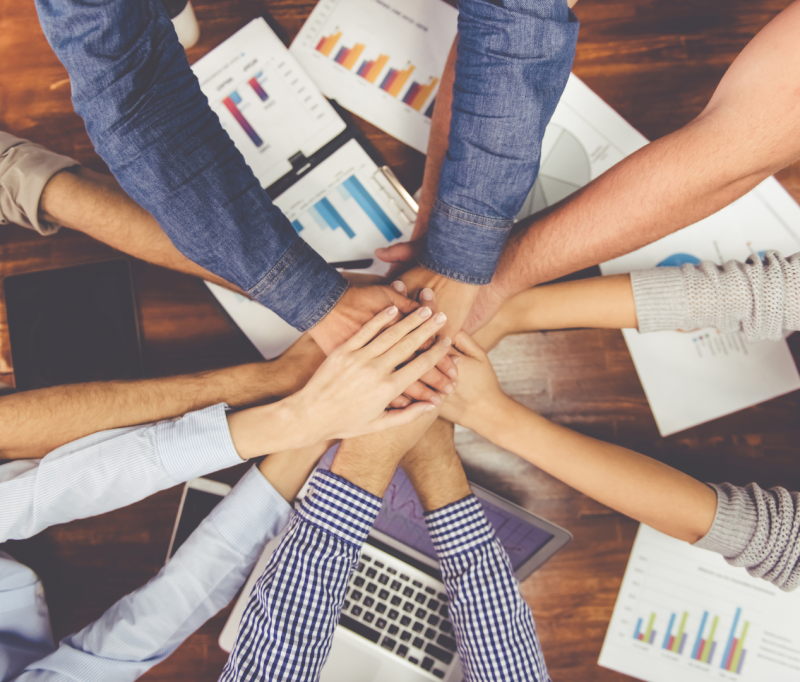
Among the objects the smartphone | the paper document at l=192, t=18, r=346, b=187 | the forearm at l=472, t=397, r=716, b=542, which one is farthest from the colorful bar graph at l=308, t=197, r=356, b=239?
the smartphone

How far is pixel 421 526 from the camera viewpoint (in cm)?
88

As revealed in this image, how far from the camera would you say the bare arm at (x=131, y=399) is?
0.80 m

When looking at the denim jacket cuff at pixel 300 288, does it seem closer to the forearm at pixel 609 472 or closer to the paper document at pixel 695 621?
the forearm at pixel 609 472

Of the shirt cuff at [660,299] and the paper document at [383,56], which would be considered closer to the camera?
the shirt cuff at [660,299]

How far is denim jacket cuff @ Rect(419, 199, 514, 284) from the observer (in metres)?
0.74

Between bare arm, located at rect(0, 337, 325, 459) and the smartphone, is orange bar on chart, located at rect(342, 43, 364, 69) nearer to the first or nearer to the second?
bare arm, located at rect(0, 337, 325, 459)

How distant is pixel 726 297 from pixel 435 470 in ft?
1.95

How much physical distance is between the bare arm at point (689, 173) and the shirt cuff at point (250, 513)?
59 cm

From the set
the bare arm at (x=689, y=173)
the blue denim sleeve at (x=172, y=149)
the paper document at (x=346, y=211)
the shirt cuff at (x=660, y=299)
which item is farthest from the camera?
the paper document at (x=346, y=211)

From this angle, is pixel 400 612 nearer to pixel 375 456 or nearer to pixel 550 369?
pixel 375 456

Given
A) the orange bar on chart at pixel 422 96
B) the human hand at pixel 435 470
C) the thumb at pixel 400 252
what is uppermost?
the orange bar on chart at pixel 422 96

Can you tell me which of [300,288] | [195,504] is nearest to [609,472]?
[300,288]

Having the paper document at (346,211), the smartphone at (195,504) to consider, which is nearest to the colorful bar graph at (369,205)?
the paper document at (346,211)

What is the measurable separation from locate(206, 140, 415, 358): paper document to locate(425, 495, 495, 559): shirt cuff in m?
0.44
